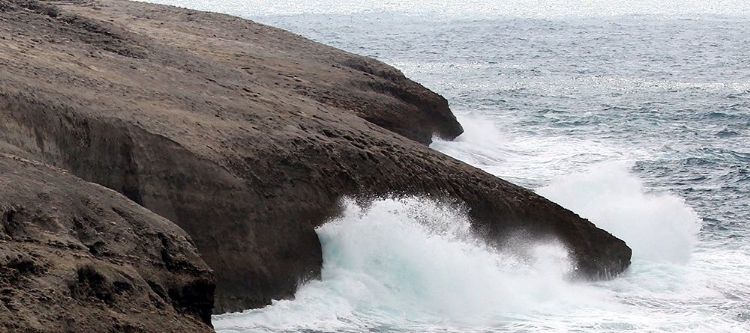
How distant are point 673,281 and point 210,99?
7.14m

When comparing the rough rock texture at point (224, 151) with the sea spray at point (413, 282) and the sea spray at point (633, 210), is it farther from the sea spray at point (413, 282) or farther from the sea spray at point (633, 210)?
the sea spray at point (633, 210)

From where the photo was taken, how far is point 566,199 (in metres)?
24.3

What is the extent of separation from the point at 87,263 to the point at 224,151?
4.75 meters

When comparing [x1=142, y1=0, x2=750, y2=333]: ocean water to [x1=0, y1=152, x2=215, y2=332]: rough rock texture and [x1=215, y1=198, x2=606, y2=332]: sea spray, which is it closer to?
[x1=215, y1=198, x2=606, y2=332]: sea spray

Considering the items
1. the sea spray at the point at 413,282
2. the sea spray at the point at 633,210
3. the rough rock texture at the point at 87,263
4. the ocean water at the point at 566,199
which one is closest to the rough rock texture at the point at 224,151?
the sea spray at the point at 413,282

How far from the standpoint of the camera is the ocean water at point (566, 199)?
56.3ft

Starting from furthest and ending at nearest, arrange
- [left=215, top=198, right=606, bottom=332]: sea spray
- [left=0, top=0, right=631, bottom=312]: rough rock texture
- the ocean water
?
1. the ocean water
2. [left=215, top=198, right=606, bottom=332]: sea spray
3. [left=0, top=0, right=631, bottom=312]: rough rock texture

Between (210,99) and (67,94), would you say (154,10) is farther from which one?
(67,94)

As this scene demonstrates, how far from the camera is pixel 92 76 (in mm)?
17562

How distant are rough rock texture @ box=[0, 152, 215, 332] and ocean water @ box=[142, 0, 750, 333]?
204cm

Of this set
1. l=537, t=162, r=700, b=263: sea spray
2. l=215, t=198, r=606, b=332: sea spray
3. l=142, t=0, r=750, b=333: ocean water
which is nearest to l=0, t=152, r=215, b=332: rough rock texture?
l=142, t=0, r=750, b=333: ocean water

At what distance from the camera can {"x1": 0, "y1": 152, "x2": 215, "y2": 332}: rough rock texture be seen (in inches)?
453

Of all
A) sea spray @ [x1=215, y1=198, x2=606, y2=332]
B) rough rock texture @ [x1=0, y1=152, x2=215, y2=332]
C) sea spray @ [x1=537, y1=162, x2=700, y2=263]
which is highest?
sea spray @ [x1=537, y1=162, x2=700, y2=263]

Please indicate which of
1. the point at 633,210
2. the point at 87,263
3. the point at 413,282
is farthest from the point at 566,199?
the point at 87,263
